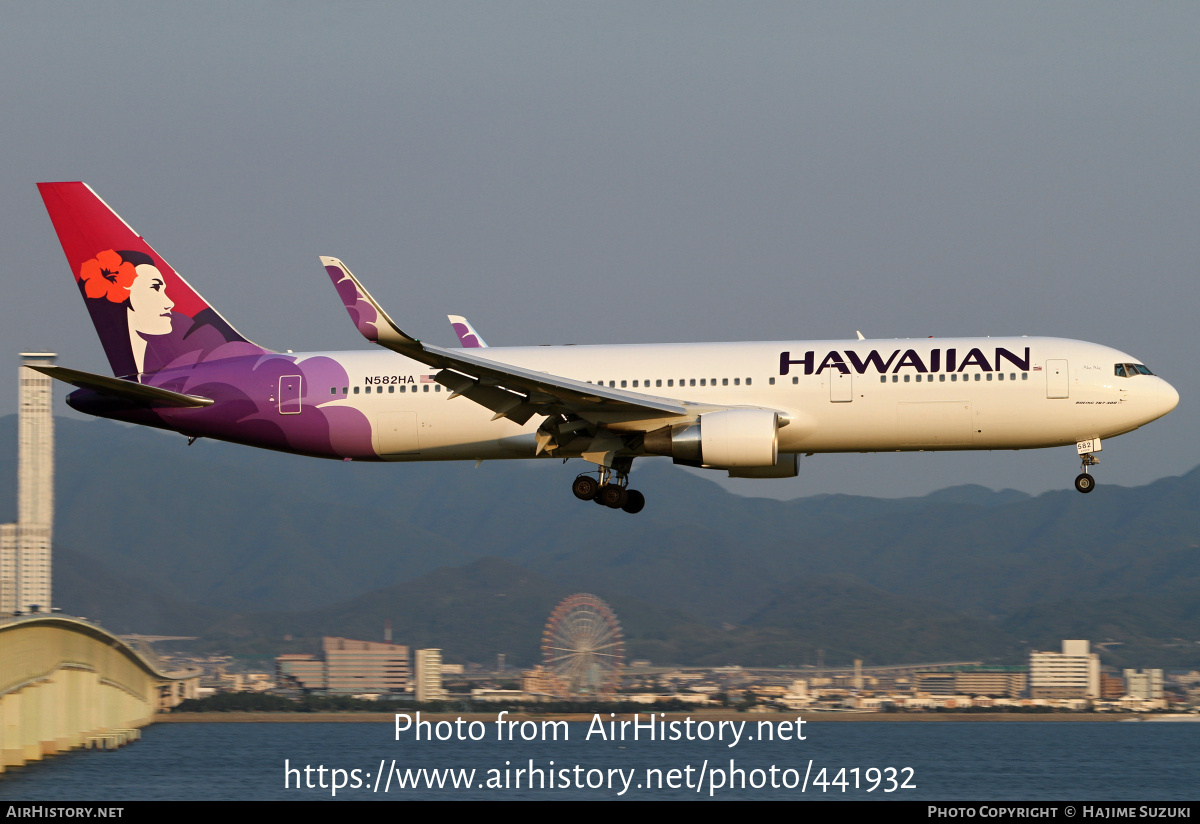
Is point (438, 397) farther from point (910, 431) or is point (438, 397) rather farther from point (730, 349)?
point (910, 431)

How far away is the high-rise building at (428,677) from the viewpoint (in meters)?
176

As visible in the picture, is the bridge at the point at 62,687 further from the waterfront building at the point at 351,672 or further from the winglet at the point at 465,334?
the winglet at the point at 465,334

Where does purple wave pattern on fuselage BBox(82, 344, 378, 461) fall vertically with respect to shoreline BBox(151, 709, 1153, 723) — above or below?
above

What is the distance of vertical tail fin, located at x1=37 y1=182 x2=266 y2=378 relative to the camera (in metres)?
39.5

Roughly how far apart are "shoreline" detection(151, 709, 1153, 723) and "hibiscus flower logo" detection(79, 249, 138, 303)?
12718 centimetres

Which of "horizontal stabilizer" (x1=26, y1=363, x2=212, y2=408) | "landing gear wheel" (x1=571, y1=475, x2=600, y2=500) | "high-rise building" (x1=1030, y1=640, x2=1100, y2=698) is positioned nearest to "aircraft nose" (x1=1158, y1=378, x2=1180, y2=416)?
"landing gear wheel" (x1=571, y1=475, x2=600, y2=500)

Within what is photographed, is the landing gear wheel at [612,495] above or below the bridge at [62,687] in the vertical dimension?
above

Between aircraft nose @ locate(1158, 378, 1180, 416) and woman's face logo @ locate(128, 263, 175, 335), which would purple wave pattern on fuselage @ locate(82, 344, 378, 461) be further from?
aircraft nose @ locate(1158, 378, 1180, 416)

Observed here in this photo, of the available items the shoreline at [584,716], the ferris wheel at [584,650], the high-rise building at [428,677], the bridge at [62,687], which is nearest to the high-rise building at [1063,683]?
the shoreline at [584,716]

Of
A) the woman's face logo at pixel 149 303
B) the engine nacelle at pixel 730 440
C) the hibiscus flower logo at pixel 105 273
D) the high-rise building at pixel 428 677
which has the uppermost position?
the hibiscus flower logo at pixel 105 273

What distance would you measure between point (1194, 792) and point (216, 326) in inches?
3677

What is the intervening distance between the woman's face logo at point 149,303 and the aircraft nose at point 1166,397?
2794 centimetres

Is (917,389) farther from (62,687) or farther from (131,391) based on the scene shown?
(62,687)
